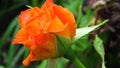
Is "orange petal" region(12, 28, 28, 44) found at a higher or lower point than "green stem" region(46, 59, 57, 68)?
higher

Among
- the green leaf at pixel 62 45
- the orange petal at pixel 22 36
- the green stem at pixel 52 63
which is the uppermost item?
the orange petal at pixel 22 36

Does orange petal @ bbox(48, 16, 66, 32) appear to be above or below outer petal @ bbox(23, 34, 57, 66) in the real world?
above

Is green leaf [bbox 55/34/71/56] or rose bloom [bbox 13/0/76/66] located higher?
rose bloom [bbox 13/0/76/66]

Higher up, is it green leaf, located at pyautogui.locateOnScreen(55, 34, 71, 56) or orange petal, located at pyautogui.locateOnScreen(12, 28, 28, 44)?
orange petal, located at pyautogui.locateOnScreen(12, 28, 28, 44)

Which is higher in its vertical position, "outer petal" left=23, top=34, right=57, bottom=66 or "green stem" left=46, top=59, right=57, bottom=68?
"outer petal" left=23, top=34, right=57, bottom=66

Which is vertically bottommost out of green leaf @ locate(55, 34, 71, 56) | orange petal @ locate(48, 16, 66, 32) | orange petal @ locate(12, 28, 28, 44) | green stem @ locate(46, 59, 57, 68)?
green stem @ locate(46, 59, 57, 68)

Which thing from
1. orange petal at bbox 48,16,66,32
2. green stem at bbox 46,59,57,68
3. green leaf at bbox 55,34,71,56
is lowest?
green stem at bbox 46,59,57,68

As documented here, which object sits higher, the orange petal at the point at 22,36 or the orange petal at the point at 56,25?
the orange petal at the point at 56,25

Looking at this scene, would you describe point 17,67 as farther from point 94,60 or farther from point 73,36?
point 73,36

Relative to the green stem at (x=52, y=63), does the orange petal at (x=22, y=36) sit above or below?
above
